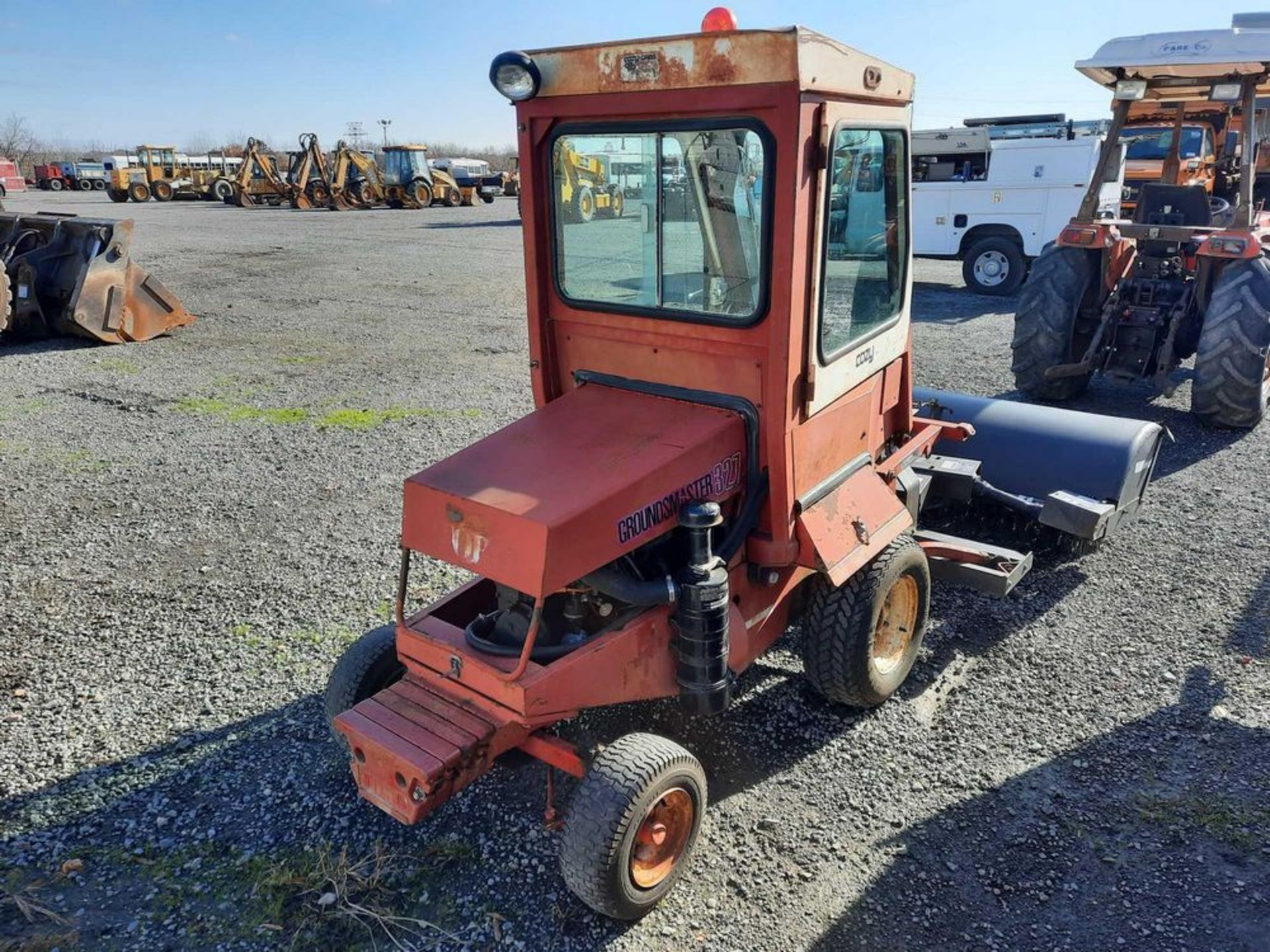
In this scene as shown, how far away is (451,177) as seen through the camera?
35062 millimetres

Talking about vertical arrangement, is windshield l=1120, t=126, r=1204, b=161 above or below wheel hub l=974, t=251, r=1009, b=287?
above

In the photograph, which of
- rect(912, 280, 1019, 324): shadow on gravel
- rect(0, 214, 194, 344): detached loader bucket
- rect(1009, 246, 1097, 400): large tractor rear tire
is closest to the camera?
rect(1009, 246, 1097, 400): large tractor rear tire

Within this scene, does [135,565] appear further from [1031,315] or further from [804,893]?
[1031,315]

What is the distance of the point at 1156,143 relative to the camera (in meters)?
12.6

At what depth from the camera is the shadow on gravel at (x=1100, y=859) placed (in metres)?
2.70

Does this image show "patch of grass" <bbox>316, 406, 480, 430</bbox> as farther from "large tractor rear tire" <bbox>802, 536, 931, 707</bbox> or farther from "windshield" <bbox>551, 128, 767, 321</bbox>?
"large tractor rear tire" <bbox>802, 536, 931, 707</bbox>

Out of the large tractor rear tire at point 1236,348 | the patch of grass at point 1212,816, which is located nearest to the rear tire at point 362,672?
the patch of grass at point 1212,816

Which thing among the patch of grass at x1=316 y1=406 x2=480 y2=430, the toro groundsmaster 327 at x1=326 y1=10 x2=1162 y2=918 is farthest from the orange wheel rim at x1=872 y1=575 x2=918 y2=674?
the patch of grass at x1=316 y1=406 x2=480 y2=430

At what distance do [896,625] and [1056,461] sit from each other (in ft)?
5.68

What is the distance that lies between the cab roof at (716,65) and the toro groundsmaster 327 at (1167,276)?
457 centimetres

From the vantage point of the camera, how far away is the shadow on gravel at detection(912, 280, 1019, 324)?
38.5ft

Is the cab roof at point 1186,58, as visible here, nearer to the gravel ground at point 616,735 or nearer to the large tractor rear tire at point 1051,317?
the large tractor rear tire at point 1051,317

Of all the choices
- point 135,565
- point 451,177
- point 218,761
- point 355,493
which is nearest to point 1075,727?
point 218,761

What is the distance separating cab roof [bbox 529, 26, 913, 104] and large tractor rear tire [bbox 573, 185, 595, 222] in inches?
13.4
